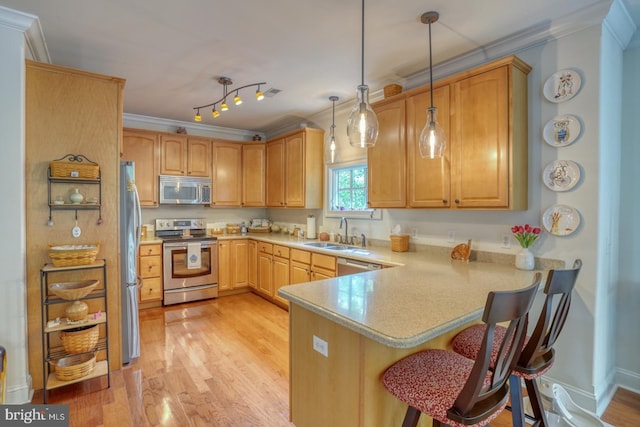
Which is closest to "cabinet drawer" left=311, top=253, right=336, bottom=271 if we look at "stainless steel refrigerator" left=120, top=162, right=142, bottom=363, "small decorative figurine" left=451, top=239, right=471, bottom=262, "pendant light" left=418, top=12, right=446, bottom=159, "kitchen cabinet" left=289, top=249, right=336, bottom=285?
"kitchen cabinet" left=289, top=249, right=336, bottom=285

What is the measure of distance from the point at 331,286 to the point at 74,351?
2075 mm

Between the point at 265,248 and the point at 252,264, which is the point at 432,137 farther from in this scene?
the point at 252,264

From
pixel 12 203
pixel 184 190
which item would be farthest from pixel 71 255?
pixel 184 190

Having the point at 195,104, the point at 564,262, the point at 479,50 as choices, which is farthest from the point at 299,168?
the point at 564,262

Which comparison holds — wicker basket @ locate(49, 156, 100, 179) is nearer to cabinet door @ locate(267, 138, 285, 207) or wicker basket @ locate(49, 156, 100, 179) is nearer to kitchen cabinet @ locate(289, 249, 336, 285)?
kitchen cabinet @ locate(289, 249, 336, 285)

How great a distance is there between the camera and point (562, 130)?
7.61 feet

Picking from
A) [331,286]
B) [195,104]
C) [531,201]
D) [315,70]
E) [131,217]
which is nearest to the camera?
[331,286]

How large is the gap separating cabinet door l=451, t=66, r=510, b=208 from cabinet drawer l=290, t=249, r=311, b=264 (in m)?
1.83

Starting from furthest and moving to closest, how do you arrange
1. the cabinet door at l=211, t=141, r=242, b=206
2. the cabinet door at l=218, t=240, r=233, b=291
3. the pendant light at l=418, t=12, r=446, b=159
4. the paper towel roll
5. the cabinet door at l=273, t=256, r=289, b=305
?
1. the cabinet door at l=211, t=141, r=242, b=206
2. the cabinet door at l=218, t=240, r=233, b=291
3. the paper towel roll
4. the cabinet door at l=273, t=256, r=289, b=305
5. the pendant light at l=418, t=12, r=446, b=159

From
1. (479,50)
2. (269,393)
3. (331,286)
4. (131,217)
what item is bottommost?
(269,393)

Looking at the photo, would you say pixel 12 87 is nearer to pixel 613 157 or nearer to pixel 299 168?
pixel 299 168

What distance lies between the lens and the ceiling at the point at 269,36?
84.2 inches

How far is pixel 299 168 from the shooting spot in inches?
184

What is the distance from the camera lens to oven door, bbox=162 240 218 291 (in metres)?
4.47
